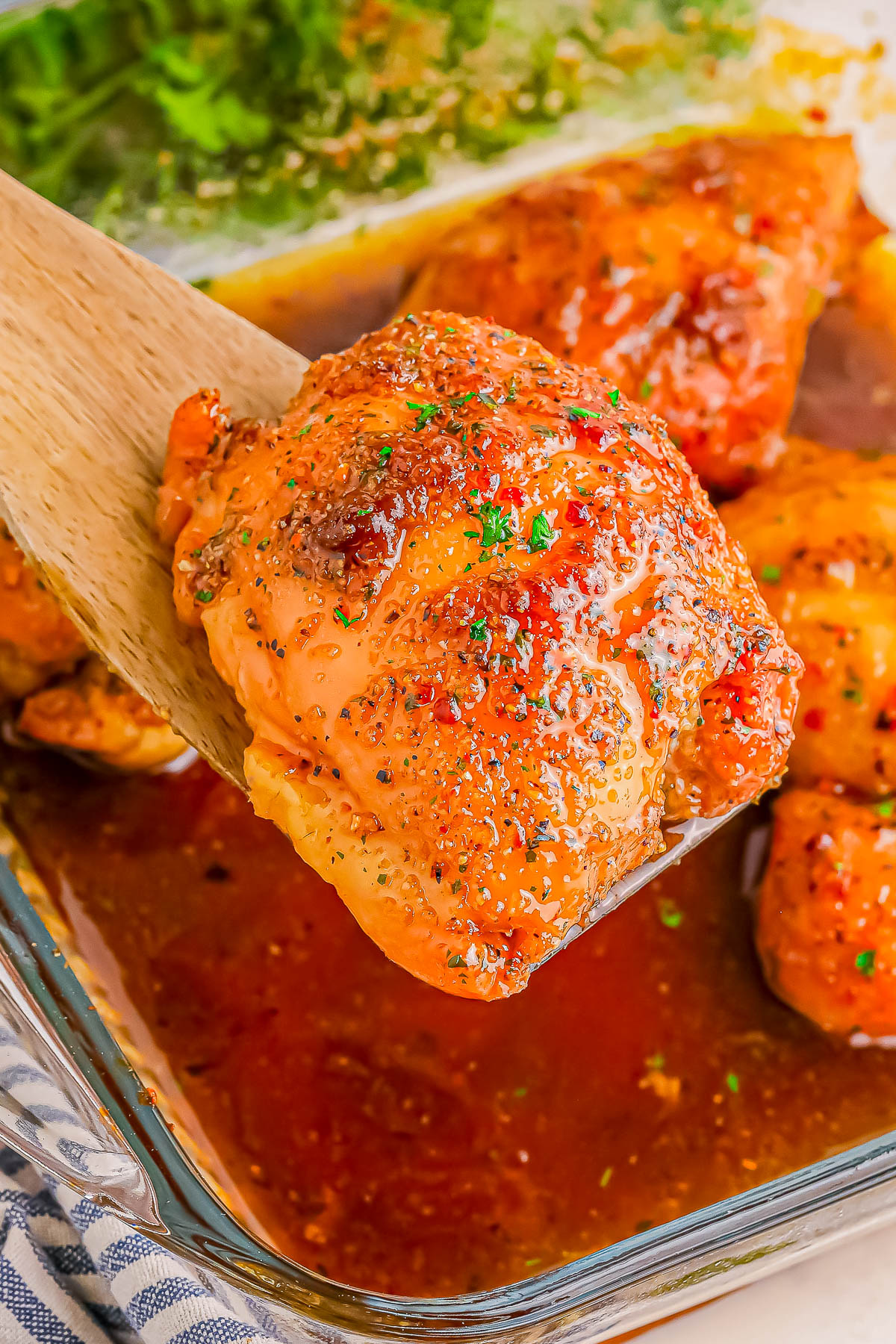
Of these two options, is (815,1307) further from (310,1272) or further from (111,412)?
(111,412)

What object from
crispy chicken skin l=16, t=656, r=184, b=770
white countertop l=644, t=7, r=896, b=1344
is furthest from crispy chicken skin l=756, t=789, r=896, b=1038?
crispy chicken skin l=16, t=656, r=184, b=770

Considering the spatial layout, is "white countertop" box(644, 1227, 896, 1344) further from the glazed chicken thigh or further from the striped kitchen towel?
the striped kitchen towel

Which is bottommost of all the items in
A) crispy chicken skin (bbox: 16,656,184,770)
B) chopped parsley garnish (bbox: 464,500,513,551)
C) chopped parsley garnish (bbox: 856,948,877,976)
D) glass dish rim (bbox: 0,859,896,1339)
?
chopped parsley garnish (bbox: 856,948,877,976)

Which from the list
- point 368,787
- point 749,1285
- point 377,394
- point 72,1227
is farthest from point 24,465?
point 749,1285

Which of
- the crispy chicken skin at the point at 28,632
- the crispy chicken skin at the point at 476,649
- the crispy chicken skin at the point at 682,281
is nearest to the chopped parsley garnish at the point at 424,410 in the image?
the crispy chicken skin at the point at 476,649

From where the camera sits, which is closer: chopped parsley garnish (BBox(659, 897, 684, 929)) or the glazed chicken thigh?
the glazed chicken thigh

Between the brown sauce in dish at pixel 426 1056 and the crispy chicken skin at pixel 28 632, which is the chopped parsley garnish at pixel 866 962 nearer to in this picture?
the brown sauce in dish at pixel 426 1056

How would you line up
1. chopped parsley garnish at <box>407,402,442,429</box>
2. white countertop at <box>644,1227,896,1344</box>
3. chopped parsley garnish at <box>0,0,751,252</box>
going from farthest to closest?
1. chopped parsley garnish at <box>0,0,751,252</box>
2. white countertop at <box>644,1227,896,1344</box>
3. chopped parsley garnish at <box>407,402,442,429</box>

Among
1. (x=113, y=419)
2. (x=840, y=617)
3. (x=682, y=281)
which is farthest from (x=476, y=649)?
(x=682, y=281)

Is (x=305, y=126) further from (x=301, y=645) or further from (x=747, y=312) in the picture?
(x=301, y=645)
